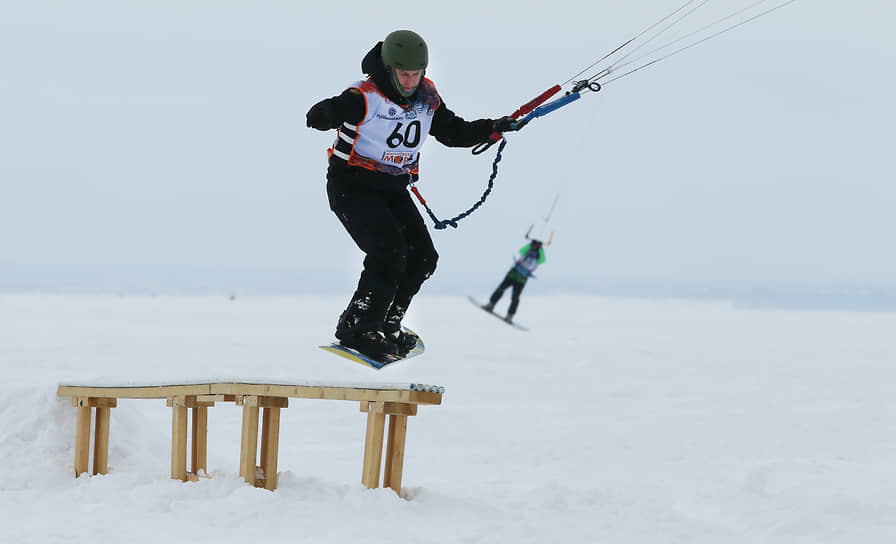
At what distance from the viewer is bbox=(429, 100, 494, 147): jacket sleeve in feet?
17.6

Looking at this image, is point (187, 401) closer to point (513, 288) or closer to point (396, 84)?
point (396, 84)

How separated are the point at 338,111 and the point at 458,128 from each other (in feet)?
2.63

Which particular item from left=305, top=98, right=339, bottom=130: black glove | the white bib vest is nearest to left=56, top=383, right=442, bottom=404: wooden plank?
the white bib vest

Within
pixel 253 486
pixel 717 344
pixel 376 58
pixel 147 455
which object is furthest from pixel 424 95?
pixel 717 344

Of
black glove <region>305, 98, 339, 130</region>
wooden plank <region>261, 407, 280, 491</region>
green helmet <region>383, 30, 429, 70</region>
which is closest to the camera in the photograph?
black glove <region>305, 98, 339, 130</region>

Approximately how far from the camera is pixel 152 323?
72.2 feet

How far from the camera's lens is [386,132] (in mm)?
5094

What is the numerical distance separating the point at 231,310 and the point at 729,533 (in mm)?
24925

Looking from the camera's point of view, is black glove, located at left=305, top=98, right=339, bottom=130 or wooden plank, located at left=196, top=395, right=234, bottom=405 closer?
black glove, located at left=305, top=98, right=339, bottom=130

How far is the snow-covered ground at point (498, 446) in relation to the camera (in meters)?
5.27

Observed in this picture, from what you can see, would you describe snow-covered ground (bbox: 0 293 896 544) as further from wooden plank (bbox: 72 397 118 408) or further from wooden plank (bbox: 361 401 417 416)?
wooden plank (bbox: 72 397 118 408)

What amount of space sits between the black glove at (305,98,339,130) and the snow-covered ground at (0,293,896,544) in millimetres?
1380

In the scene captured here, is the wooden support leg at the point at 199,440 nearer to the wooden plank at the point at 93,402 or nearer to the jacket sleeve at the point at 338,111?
the wooden plank at the point at 93,402

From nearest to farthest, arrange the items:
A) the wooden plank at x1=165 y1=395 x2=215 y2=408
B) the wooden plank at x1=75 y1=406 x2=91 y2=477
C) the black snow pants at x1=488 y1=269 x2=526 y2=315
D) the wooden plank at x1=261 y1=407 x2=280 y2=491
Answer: the wooden plank at x1=261 y1=407 x2=280 y2=491
the wooden plank at x1=165 y1=395 x2=215 y2=408
the wooden plank at x1=75 y1=406 x2=91 y2=477
the black snow pants at x1=488 y1=269 x2=526 y2=315
